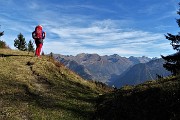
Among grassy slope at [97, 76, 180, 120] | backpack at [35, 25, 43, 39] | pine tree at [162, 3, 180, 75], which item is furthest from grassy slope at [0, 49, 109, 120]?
pine tree at [162, 3, 180, 75]

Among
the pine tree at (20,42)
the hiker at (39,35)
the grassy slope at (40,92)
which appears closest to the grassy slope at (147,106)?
the grassy slope at (40,92)

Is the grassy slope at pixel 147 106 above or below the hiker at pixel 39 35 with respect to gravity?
below

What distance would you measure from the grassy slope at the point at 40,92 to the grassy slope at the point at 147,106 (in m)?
1.46

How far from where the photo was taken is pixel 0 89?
66.4 feet

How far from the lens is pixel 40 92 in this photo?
71.7 ft

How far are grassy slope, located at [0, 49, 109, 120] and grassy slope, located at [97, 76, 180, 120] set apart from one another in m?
1.46

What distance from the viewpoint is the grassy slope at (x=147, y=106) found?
14594 millimetres

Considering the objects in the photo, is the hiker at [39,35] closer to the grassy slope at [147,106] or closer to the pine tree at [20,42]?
the grassy slope at [147,106]

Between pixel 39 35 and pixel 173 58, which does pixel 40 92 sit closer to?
Answer: pixel 39 35

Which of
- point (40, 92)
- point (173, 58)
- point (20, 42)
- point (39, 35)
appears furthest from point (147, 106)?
point (20, 42)

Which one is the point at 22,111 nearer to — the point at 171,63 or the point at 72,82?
the point at 72,82

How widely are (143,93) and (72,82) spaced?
1079 centimetres

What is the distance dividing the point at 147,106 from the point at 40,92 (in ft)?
28.6

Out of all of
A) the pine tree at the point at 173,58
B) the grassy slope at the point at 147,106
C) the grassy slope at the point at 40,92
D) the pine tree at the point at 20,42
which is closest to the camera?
the grassy slope at the point at 147,106
